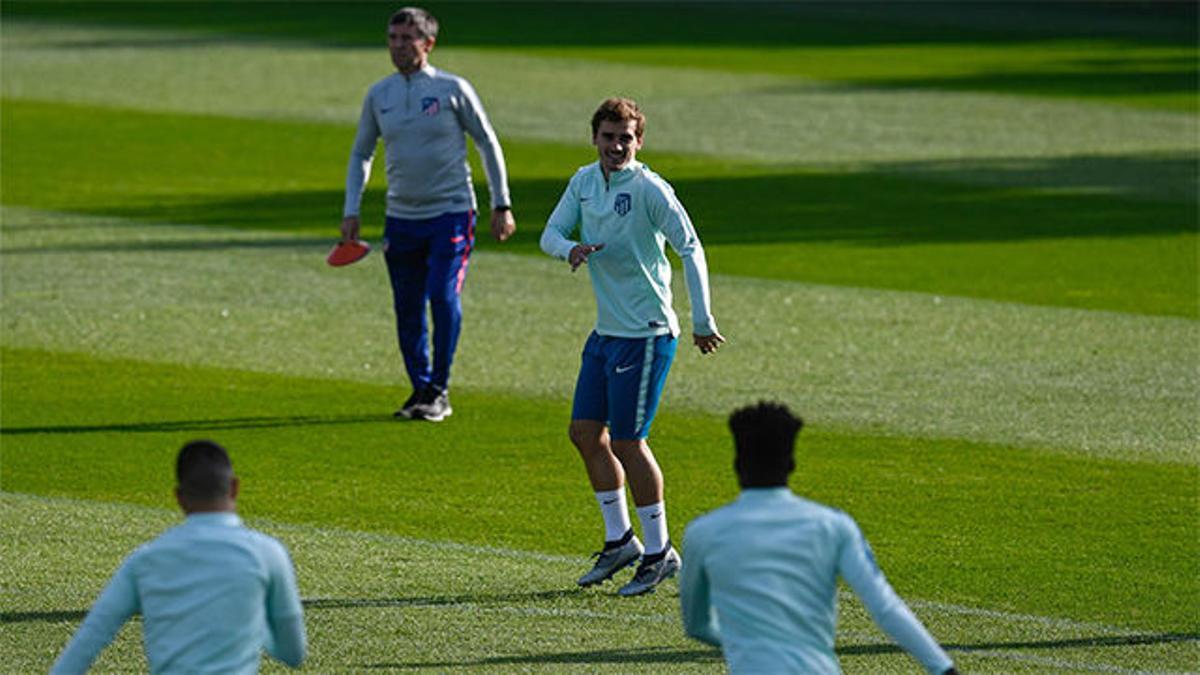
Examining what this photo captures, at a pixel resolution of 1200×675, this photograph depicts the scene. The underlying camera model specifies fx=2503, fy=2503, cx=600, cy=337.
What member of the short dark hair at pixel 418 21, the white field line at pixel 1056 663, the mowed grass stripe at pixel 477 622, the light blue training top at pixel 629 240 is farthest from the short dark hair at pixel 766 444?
the short dark hair at pixel 418 21

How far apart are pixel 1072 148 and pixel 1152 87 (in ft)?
23.7

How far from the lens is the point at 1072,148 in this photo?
29859mm

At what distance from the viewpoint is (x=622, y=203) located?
10.4 m

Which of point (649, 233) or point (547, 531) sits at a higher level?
point (649, 233)

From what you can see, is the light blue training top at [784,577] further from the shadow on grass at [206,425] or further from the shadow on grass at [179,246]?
the shadow on grass at [179,246]

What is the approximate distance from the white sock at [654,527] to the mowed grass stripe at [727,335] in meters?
4.35

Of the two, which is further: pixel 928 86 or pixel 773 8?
pixel 773 8

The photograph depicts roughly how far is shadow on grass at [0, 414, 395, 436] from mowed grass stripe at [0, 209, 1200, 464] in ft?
2.67

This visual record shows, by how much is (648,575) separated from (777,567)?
436 cm

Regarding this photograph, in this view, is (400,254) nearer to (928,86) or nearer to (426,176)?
(426,176)

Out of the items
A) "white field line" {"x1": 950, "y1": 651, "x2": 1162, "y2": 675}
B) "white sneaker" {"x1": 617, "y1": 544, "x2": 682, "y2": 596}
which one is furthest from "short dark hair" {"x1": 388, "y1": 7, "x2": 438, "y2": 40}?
"white field line" {"x1": 950, "y1": 651, "x2": 1162, "y2": 675}

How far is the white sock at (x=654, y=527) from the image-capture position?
10602 mm

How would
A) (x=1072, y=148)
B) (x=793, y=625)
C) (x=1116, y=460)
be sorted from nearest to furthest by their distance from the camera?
(x=793, y=625), (x=1116, y=460), (x=1072, y=148)

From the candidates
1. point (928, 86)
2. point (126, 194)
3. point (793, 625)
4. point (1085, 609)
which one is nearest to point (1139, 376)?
point (1085, 609)
